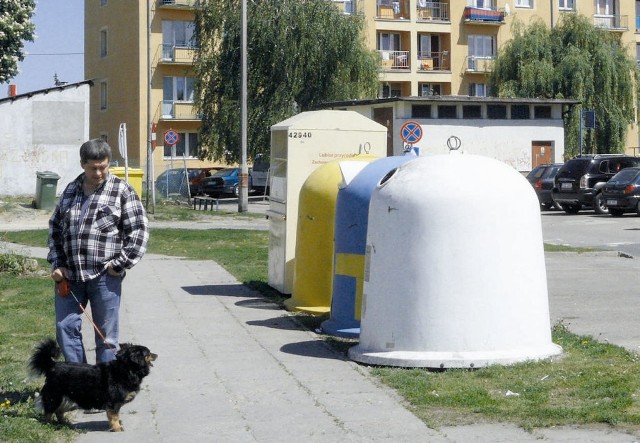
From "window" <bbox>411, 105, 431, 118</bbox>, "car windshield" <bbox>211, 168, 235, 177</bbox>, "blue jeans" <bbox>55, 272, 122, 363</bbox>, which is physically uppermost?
"window" <bbox>411, 105, 431, 118</bbox>

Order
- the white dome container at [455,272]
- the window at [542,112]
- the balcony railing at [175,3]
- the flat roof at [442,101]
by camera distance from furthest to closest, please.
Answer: the balcony railing at [175,3], the window at [542,112], the flat roof at [442,101], the white dome container at [455,272]

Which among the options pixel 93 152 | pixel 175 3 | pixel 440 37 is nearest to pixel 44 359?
pixel 93 152

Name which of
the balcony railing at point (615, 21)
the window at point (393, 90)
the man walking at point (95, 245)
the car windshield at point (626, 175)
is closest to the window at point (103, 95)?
the window at point (393, 90)

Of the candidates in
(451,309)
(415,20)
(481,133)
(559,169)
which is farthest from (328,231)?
(415,20)

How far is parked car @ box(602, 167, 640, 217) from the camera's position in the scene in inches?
1351

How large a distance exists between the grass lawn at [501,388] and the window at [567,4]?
213 ft

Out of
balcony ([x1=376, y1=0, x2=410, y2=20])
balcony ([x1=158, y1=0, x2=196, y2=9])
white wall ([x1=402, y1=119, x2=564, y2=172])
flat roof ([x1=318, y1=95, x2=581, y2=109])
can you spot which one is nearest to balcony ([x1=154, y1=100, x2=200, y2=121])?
balcony ([x1=158, y1=0, x2=196, y2=9])

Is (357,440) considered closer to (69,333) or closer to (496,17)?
(69,333)

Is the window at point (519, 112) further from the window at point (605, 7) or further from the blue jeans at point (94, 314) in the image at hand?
the blue jeans at point (94, 314)

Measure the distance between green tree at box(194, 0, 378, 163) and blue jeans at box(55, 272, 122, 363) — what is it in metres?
40.2

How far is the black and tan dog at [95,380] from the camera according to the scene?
711 centimetres

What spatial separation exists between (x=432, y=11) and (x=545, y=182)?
33.0 metres

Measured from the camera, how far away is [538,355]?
30.0 ft

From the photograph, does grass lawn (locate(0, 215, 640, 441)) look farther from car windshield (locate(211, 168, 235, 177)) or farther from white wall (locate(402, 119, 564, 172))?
car windshield (locate(211, 168, 235, 177))
